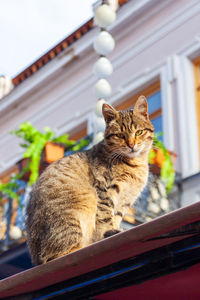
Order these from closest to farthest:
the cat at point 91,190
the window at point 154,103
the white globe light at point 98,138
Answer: the cat at point 91,190, the white globe light at point 98,138, the window at point 154,103

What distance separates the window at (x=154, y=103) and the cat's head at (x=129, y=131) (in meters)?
4.92

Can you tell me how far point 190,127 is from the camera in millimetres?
8156

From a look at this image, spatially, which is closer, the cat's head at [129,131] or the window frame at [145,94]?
the cat's head at [129,131]

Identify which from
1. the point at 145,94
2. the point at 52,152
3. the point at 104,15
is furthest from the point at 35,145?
the point at 145,94

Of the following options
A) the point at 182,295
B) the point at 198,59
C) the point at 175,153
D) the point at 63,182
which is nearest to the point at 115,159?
the point at 63,182

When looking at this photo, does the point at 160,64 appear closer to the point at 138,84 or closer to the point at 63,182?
the point at 138,84

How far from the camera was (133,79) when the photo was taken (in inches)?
369

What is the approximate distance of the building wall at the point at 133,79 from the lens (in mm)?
8414

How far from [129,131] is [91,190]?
0.52m

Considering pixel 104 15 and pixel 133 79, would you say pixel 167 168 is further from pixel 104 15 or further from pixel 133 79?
pixel 133 79

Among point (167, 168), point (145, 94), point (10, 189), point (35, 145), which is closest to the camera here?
point (167, 168)

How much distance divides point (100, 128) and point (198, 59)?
11.2ft

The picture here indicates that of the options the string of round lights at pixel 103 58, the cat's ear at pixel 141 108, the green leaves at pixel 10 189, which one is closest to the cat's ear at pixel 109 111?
the cat's ear at pixel 141 108

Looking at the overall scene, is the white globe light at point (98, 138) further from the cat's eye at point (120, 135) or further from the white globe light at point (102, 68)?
the cat's eye at point (120, 135)
